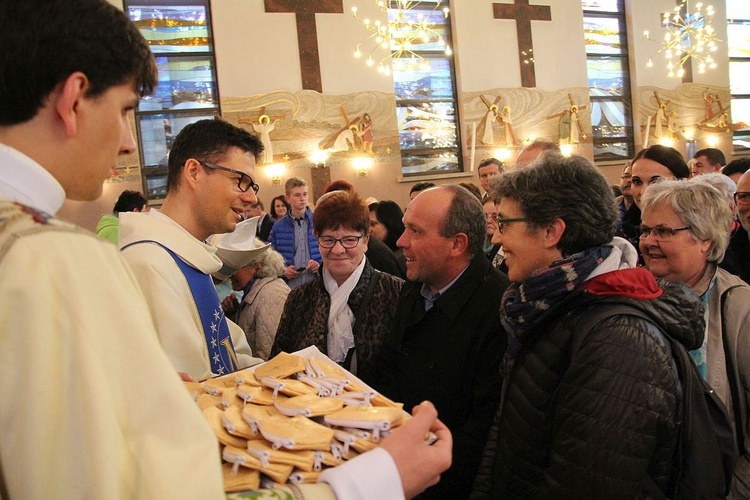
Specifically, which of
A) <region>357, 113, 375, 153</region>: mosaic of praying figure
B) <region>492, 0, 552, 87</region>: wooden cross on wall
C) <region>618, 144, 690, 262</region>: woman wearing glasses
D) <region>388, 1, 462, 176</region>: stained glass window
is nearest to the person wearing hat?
<region>618, 144, 690, 262</region>: woman wearing glasses

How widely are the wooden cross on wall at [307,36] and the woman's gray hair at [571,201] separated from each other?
11.9 metres

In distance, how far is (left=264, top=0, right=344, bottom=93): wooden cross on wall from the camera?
13.1 meters

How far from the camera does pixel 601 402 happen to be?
155cm

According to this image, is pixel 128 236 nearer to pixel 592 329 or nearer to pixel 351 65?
pixel 592 329

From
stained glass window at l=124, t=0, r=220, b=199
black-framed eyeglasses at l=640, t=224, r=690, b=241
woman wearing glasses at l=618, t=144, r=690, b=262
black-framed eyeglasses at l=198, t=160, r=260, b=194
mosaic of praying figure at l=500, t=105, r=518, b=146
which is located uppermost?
stained glass window at l=124, t=0, r=220, b=199

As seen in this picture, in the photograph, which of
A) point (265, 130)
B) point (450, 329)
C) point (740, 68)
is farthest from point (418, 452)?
point (740, 68)

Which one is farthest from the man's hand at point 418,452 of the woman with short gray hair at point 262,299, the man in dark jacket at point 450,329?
the woman with short gray hair at point 262,299

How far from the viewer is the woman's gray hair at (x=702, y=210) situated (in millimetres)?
2355

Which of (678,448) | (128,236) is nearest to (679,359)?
(678,448)

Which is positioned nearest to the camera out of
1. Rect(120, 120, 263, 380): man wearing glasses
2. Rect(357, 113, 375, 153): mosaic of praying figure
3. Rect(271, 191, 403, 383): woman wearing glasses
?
Rect(120, 120, 263, 380): man wearing glasses

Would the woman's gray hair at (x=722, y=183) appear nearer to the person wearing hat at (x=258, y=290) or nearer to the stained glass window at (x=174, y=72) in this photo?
the person wearing hat at (x=258, y=290)

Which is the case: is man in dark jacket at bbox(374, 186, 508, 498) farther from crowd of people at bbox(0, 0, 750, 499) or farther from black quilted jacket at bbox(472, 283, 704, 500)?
black quilted jacket at bbox(472, 283, 704, 500)

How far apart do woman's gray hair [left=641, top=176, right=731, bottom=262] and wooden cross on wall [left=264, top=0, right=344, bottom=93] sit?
37.9 feet

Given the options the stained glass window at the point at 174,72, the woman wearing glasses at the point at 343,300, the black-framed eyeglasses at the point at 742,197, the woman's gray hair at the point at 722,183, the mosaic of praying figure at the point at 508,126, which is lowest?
the woman wearing glasses at the point at 343,300
